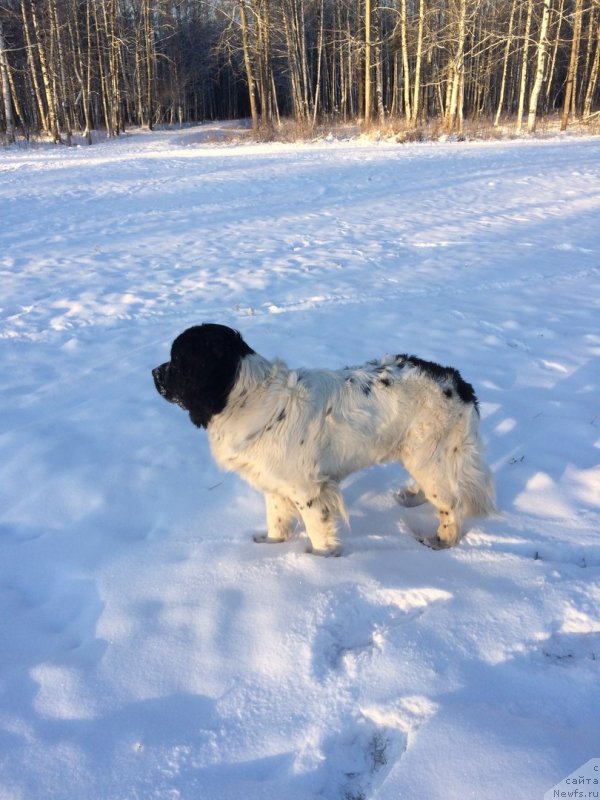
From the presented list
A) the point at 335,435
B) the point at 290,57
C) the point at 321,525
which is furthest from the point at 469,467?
the point at 290,57

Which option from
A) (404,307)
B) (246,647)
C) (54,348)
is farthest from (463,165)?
(246,647)

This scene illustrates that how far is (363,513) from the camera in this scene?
360 cm

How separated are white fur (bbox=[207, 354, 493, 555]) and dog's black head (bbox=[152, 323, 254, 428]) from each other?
0.23 feet

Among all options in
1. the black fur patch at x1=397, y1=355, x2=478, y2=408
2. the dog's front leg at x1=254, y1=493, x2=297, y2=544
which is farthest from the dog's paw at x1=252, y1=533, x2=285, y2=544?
the black fur patch at x1=397, y1=355, x2=478, y2=408

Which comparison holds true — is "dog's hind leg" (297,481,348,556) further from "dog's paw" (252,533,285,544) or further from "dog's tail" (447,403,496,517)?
"dog's tail" (447,403,496,517)

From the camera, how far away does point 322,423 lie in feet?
9.84

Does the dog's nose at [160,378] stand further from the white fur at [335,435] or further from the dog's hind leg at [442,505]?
the dog's hind leg at [442,505]

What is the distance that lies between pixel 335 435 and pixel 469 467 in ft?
2.89

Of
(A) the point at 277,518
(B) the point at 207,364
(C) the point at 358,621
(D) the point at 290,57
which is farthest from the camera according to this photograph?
(D) the point at 290,57

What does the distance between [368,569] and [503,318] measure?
4.58m

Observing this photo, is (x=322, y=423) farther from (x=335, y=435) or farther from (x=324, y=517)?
(x=324, y=517)

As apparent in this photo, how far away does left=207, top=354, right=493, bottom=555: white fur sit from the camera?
2941 millimetres

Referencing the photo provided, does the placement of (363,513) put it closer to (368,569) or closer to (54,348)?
(368,569)

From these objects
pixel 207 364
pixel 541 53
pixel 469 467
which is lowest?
pixel 469 467
